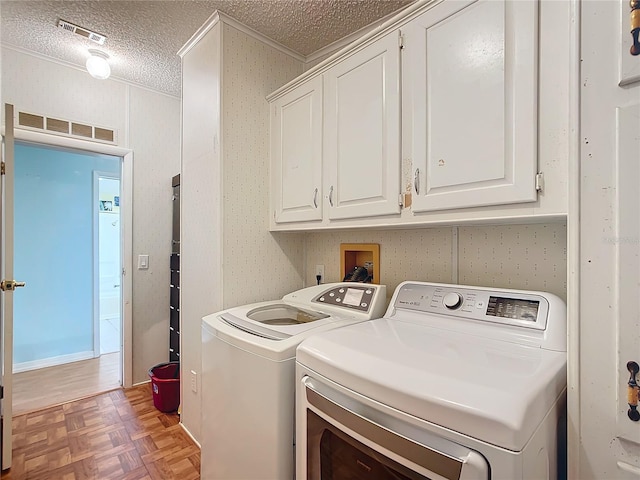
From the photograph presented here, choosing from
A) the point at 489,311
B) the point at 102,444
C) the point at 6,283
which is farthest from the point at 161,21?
the point at 102,444

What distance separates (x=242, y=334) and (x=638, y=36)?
4.57 feet

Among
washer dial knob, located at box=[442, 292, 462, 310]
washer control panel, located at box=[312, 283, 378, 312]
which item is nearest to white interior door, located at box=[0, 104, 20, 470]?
washer control panel, located at box=[312, 283, 378, 312]

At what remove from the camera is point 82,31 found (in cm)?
197

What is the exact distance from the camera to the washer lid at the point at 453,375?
24.3 inches

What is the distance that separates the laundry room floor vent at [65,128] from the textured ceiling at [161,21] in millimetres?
473

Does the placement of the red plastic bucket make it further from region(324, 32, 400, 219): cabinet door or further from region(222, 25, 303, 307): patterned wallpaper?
region(324, 32, 400, 219): cabinet door

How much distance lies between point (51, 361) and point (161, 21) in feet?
11.4

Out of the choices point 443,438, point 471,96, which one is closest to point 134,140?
point 471,96

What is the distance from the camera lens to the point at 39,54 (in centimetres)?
230

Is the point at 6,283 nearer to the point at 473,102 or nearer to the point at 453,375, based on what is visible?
the point at 453,375

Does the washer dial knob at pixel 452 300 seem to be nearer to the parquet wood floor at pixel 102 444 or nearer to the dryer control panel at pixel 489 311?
the dryer control panel at pixel 489 311

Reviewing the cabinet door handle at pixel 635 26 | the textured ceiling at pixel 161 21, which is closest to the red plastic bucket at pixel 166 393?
the textured ceiling at pixel 161 21

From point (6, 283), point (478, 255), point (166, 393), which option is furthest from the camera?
point (166, 393)

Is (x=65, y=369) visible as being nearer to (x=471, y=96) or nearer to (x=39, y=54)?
(x=39, y=54)
